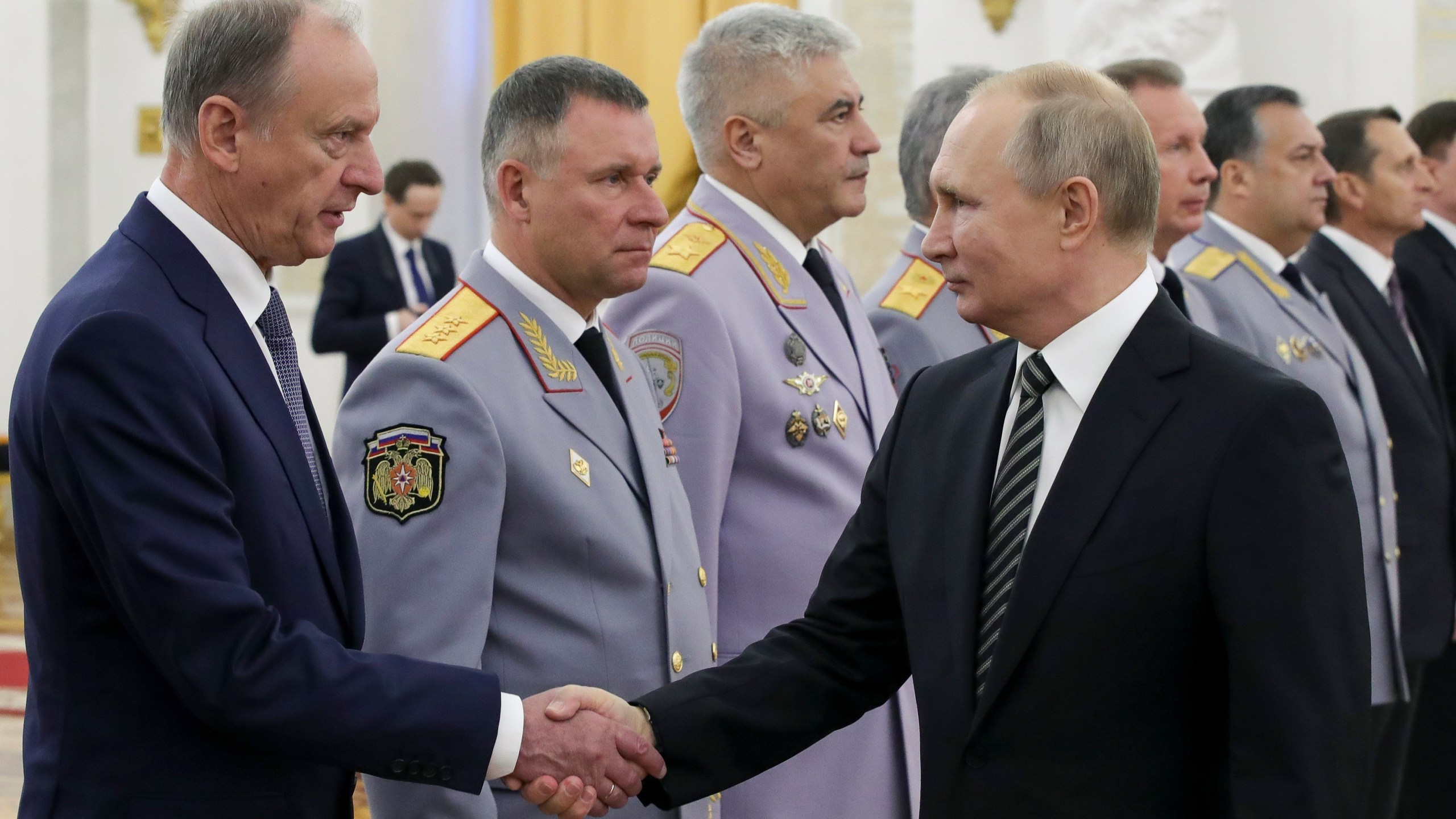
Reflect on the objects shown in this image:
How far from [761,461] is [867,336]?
0.40 metres

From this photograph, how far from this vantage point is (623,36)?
6.10 metres

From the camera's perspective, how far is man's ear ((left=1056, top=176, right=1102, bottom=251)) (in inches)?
62.2

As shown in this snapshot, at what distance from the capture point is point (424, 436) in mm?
1802

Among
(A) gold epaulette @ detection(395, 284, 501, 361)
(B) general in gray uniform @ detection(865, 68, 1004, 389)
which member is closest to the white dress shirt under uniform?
(A) gold epaulette @ detection(395, 284, 501, 361)

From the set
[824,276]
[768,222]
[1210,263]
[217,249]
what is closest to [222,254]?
[217,249]

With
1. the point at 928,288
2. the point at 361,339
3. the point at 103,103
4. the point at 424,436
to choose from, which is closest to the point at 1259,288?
the point at 928,288

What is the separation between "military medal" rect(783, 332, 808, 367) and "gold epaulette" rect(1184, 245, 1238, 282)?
129 centimetres

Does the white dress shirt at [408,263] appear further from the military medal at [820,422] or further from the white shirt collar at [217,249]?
the white shirt collar at [217,249]

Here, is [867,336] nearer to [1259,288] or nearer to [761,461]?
[761,461]

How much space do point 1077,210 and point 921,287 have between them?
132cm

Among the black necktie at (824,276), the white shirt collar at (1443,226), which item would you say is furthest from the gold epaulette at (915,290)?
the white shirt collar at (1443,226)

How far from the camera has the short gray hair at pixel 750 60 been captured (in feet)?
8.61

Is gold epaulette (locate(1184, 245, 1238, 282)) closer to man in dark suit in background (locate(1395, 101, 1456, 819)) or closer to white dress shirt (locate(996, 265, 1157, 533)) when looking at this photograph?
man in dark suit in background (locate(1395, 101, 1456, 819))

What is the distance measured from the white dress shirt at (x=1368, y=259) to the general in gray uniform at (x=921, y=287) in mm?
1365
